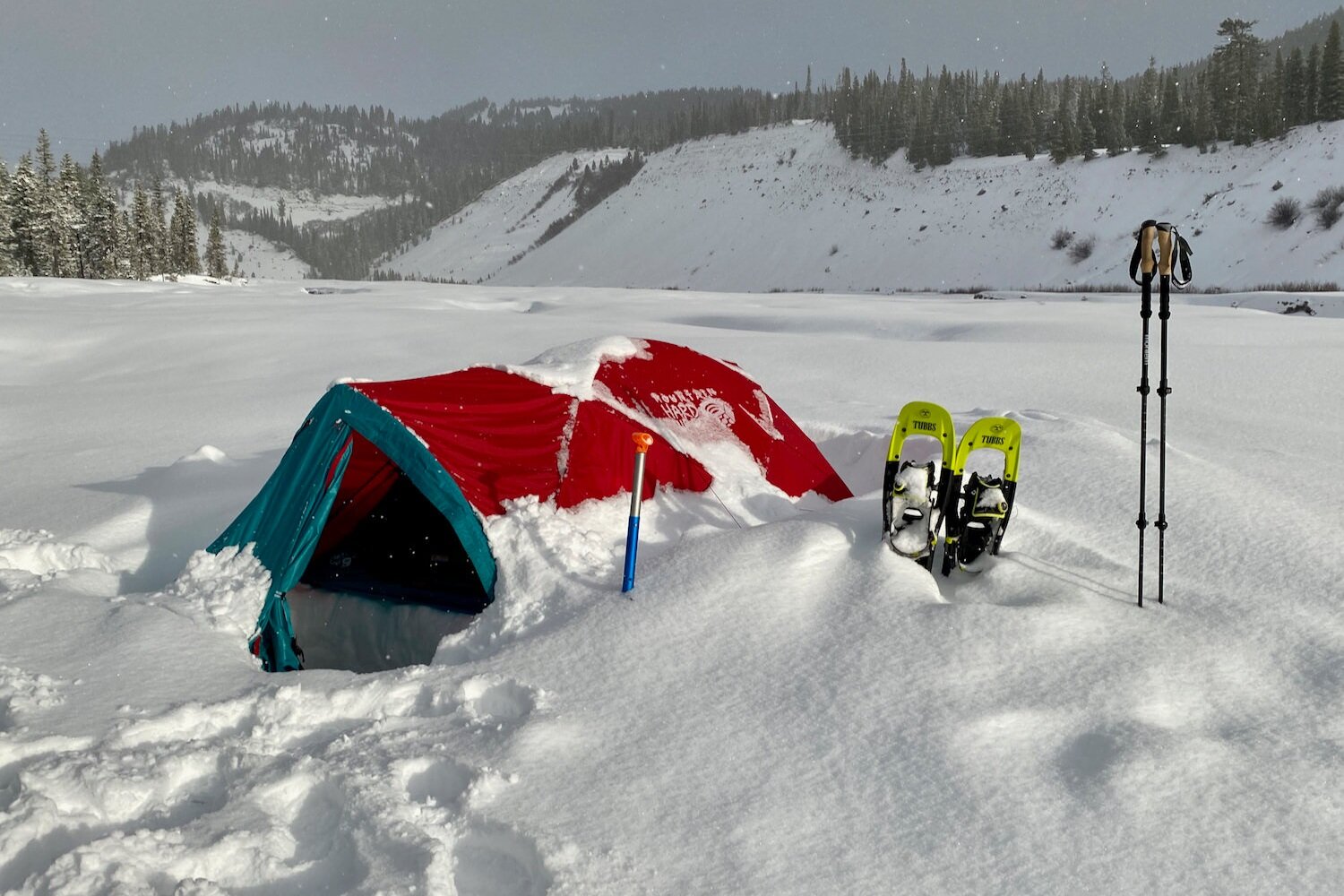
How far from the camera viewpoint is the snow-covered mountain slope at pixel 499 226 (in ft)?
350

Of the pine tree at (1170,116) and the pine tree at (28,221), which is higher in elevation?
the pine tree at (1170,116)

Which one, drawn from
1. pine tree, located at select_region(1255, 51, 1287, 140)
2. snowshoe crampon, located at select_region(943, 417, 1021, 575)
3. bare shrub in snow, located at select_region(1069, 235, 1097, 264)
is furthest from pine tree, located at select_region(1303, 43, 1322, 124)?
snowshoe crampon, located at select_region(943, 417, 1021, 575)

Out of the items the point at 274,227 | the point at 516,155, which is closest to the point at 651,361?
the point at 516,155

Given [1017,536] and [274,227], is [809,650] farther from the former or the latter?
[274,227]

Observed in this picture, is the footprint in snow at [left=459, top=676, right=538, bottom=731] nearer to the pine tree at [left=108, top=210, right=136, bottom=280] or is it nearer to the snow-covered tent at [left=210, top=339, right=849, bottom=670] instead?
the snow-covered tent at [left=210, top=339, right=849, bottom=670]

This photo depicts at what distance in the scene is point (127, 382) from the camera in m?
11.9

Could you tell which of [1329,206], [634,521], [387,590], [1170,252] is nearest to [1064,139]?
[1329,206]

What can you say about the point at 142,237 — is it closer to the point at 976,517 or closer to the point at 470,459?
the point at 470,459

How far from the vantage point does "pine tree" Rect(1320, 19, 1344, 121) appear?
42.8 metres

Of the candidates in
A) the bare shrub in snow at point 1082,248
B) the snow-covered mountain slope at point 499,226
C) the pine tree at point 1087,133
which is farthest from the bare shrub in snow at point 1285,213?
the snow-covered mountain slope at point 499,226

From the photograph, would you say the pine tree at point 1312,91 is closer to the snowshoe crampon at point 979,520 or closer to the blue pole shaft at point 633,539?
the snowshoe crampon at point 979,520

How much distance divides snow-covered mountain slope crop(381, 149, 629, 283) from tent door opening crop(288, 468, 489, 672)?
9389 cm

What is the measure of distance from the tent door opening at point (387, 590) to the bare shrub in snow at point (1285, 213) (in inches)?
1737

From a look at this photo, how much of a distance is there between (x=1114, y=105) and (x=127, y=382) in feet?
199
